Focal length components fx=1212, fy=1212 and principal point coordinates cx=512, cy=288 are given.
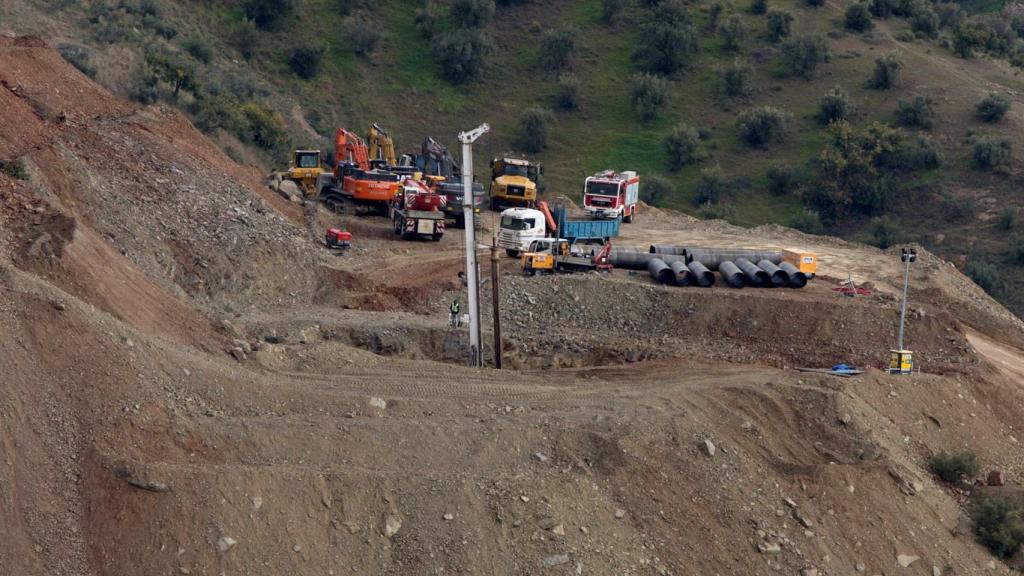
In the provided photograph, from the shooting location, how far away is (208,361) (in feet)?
65.1

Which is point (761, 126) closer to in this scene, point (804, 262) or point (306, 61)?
point (306, 61)

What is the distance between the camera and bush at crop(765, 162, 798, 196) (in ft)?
189

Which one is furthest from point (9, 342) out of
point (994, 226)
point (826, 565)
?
point (994, 226)

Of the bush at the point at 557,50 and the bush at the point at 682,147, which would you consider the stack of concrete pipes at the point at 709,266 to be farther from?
the bush at the point at 557,50

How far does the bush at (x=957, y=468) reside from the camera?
72.2 ft

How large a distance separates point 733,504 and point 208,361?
345 inches

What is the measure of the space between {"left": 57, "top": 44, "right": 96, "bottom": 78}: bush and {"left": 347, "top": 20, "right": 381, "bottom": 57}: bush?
23.1 metres

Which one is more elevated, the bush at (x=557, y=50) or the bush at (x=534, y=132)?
the bush at (x=557, y=50)

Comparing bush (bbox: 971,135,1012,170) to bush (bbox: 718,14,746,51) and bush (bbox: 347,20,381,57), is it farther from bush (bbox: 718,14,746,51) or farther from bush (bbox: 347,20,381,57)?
bush (bbox: 347,20,381,57)

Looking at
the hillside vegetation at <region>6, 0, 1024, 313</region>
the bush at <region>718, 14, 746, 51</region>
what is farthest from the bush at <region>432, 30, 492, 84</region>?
the bush at <region>718, 14, 746, 51</region>

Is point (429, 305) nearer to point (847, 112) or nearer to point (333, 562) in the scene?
point (333, 562)

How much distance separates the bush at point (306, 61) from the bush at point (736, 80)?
21.8 m

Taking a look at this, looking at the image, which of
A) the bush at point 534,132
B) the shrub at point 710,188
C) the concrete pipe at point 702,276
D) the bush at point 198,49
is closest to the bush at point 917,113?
the shrub at point 710,188

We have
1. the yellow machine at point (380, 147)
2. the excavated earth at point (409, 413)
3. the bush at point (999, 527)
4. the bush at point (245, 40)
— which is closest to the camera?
the excavated earth at point (409, 413)
